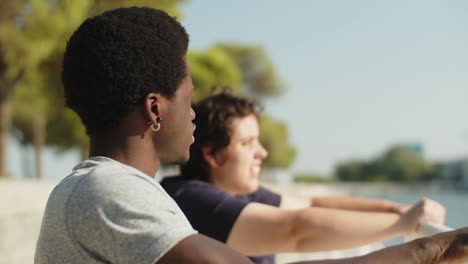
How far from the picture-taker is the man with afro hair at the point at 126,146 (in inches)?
55.8

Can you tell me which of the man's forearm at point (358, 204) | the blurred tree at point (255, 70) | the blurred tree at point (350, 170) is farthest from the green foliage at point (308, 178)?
the man's forearm at point (358, 204)

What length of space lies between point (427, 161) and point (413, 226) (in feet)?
373

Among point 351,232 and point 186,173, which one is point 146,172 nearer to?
point 351,232

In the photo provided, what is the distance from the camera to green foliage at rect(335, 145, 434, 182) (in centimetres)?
11056

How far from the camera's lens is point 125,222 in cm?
142

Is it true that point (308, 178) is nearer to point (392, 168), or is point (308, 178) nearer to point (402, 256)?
point (392, 168)

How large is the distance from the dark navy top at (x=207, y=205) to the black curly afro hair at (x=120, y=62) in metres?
1.29

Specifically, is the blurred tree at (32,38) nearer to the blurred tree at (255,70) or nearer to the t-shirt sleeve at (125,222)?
the t-shirt sleeve at (125,222)

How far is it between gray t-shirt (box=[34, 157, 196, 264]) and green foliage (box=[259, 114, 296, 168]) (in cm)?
5323

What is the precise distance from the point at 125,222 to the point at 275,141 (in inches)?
2294

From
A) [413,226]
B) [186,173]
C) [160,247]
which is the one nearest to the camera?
[160,247]

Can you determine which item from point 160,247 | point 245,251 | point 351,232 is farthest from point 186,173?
point 160,247

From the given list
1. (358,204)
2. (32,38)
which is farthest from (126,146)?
(32,38)

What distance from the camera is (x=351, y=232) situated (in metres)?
2.86
